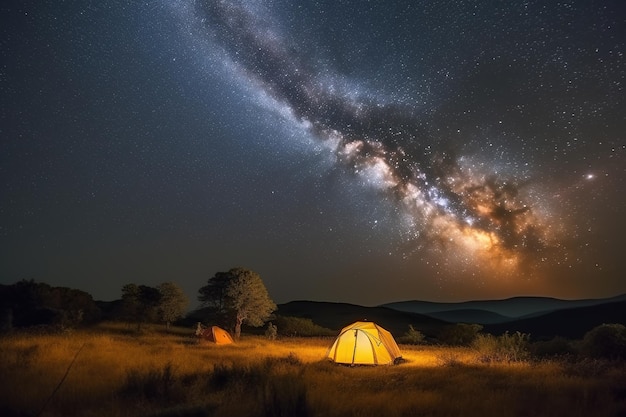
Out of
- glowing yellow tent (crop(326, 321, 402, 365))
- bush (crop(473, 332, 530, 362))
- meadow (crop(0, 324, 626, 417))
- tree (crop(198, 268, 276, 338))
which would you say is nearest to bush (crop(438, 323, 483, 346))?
bush (crop(473, 332, 530, 362))

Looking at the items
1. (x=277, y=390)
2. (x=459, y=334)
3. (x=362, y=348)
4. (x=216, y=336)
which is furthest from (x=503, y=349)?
(x=459, y=334)

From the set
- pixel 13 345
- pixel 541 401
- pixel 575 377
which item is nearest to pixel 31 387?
pixel 13 345

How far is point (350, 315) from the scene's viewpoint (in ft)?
355

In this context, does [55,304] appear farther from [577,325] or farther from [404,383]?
[577,325]

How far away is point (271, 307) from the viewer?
3612 cm

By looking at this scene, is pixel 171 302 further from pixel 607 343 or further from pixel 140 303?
pixel 607 343

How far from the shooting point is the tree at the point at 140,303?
4238 cm

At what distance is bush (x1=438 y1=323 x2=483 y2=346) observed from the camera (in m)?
42.2

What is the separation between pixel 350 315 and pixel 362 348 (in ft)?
289

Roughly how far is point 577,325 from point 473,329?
55.9 m

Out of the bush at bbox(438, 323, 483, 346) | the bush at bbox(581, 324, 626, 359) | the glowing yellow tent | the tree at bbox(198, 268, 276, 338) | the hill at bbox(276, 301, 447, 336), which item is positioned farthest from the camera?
the hill at bbox(276, 301, 447, 336)

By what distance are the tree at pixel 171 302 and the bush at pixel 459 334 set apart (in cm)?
2203

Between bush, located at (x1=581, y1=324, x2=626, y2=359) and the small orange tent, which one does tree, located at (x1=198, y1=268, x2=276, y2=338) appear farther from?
→ bush, located at (x1=581, y1=324, x2=626, y2=359)

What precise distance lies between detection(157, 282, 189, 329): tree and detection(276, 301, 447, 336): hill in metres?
41.5
